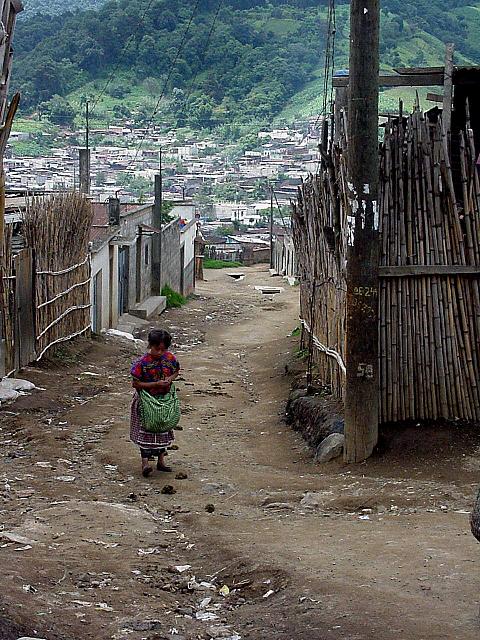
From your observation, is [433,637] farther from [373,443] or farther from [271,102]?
[271,102]

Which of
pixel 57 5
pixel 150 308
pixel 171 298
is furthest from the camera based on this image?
pixel 57 5

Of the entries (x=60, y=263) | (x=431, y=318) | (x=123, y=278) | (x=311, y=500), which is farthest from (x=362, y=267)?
(x=123, y=278)

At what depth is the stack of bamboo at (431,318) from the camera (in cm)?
817

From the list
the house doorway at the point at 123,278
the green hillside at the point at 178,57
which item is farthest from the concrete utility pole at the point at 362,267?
the green hillside at the point at 178,57

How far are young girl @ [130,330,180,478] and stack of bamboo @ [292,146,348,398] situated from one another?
1.75 meters

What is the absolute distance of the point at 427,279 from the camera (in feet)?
26.9

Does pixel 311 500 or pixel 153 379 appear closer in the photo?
pixel 311 500

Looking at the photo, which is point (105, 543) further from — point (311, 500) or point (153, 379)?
point (153, 379)

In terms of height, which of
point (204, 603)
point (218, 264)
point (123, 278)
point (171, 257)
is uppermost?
point (204, 603)

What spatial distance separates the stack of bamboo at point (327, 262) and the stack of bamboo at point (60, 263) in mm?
3568

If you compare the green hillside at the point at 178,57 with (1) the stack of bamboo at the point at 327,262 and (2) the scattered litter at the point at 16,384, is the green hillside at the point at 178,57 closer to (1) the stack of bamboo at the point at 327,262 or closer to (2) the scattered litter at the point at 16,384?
(1) the stack of bamboo at the point at 327,262

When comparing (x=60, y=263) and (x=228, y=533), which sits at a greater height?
Answer: (x=60, y=263)

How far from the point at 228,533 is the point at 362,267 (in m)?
2.62

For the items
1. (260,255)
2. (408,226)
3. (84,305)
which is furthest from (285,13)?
(408,226)
